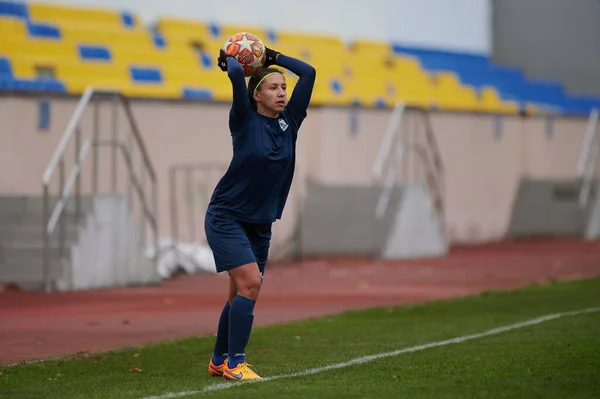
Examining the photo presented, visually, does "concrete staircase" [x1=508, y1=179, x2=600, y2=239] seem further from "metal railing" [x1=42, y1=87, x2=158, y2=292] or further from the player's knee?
the player's knee

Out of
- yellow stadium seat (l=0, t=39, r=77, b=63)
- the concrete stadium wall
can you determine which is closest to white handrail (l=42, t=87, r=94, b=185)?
yellow stadium seat (l=0, t=39, r=77, b=63)

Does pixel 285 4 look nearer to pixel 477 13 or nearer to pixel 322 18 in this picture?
pixel 322 18

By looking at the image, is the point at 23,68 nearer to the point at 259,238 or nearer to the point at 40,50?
the point at 40,50

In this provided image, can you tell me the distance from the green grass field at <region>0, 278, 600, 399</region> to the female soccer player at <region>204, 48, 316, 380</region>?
18.0 inches

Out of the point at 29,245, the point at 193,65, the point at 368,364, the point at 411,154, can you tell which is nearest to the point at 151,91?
the point at 193,65

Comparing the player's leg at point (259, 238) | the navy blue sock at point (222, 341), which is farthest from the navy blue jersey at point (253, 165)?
the navy blue sock at point (222, 341)

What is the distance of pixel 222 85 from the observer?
24672 millimetres

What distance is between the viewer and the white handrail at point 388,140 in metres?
25.5

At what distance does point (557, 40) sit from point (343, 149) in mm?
15511

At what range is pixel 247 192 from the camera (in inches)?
349

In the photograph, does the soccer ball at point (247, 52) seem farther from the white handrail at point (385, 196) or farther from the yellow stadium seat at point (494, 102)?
the yellow stadium seat at point (494, 102)

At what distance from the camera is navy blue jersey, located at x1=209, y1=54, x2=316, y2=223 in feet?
28.9

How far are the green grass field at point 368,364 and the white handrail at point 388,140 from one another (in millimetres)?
11116

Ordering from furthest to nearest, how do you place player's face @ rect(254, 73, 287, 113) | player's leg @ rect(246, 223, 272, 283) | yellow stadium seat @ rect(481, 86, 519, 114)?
yellow stadium seat @ rect(481, 86, 519, 114) < player's leg @ rect(246, 223, 272, 283) < player's face @ rect(254, 73, 287, 113)
